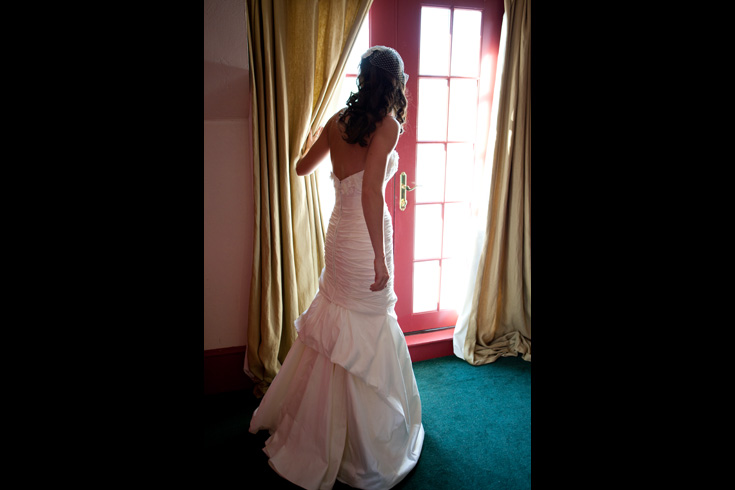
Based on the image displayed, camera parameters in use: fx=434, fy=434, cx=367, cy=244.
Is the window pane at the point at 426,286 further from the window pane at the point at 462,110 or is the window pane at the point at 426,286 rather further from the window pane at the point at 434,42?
the window pane at the point at 434,42

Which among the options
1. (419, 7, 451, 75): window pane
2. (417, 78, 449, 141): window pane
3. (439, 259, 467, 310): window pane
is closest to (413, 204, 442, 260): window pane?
(439, 259, 467, 310): window pane

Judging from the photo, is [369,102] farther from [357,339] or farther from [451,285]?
[451,285]

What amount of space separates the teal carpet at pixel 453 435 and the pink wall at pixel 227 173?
0.48 metres

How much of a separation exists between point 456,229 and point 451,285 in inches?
16.1

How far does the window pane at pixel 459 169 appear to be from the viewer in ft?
9.54

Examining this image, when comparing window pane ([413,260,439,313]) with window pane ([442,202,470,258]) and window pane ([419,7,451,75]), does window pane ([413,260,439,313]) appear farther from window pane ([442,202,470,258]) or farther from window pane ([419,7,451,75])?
window pane ([419,7,451,75])

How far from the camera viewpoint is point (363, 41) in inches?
99.3

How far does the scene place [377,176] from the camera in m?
1.65

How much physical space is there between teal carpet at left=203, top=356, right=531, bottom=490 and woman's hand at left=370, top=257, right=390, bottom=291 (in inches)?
32.2
